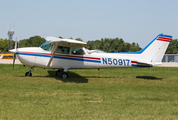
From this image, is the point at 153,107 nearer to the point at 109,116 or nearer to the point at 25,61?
the point at 109,116

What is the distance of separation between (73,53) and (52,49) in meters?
1.28

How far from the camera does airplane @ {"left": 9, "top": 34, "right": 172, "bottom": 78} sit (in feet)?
39.7

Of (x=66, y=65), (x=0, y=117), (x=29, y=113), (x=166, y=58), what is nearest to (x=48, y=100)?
(x=29, y=113)

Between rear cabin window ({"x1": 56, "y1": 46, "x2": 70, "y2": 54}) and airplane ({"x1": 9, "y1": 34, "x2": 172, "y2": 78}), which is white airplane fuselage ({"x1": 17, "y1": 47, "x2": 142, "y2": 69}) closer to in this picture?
airplane ({"x1": 9, "y1": 34, "x2": 172, "y2": 78})

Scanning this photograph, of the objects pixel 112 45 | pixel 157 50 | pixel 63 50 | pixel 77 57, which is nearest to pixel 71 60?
pixel 77 57

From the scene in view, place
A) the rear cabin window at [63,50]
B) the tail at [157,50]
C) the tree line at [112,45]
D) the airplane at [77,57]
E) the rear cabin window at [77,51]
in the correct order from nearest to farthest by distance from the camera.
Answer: the airplane at [77,57] → the rear cabin window at [63,50] → the rear cabin window at [77,51] → the tail at [157,50] → the tree line at [112,45]

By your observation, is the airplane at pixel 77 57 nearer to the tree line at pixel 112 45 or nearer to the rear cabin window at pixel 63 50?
the rear cabin window at pixel 63 50

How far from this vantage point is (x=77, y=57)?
1248 centimetres

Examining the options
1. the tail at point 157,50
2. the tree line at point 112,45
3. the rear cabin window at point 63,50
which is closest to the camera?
the rear cabin window at point 63,50

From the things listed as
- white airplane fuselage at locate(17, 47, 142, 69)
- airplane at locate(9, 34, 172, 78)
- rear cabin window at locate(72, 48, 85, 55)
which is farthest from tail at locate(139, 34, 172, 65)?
rear cabin window at locate(72, 48, 85, 55)

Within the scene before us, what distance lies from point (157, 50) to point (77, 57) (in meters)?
5.10

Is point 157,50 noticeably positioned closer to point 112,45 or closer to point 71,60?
point 71,60

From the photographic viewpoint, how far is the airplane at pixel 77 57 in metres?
12.1

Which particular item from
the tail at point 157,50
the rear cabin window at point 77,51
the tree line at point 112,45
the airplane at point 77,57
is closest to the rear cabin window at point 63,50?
the airplane at point 77,57
